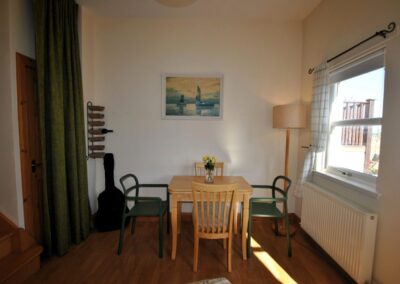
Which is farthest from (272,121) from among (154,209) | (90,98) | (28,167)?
(28,167)

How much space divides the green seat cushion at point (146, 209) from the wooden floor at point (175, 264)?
1.40 feet

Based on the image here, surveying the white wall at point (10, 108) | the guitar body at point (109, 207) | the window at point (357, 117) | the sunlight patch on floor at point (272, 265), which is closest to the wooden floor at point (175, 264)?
the sunlight patch on floor at point (272, 265)

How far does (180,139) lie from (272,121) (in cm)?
134

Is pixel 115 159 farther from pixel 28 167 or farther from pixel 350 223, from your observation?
pixel 350 223

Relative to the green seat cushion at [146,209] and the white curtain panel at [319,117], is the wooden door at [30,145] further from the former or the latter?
the white curtain panel at [319,117]

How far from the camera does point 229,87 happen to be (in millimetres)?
2936

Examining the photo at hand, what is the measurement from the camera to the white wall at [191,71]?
2879 mm

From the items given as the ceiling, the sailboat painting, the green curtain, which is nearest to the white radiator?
the sailboat painting

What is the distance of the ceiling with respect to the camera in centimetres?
248

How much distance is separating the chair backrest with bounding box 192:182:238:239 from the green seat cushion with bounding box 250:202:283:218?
42cm

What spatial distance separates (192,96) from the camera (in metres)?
2.92

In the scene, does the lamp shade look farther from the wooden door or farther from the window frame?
the wooden door

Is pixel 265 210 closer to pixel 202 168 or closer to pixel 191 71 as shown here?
pixel 202 168

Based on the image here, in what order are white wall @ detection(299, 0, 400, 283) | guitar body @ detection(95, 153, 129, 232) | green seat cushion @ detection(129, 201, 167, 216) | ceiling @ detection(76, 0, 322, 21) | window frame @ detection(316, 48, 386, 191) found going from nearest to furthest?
white wall @ detection(299, 0, 400, 283) < window frame @ detection(316, 48, 386, 191) < green seat cushion @ detection(129, 201, 167, 216) < ceiling @ detection(76, 0, 322, 21) < guitar body @ detection(95, 153, 129, 232)
